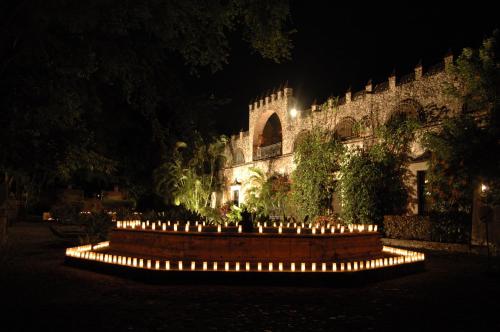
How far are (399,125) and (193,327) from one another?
13.9 metres

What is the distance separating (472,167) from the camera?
1142cm

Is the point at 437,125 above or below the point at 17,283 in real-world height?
above

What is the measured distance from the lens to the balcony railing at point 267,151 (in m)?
26.2

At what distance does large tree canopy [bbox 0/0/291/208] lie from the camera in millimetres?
8328

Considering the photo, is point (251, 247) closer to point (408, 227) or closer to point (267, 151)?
point (408, 227)

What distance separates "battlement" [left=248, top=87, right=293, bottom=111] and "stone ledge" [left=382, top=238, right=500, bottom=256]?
11744mm

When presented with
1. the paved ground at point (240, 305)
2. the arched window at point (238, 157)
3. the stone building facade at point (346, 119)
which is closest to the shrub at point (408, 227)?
the stone building facade at point (346, 119)

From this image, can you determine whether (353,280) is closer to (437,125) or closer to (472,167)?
(472,167)

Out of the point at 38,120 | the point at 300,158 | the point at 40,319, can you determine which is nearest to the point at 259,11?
the point at 38,120

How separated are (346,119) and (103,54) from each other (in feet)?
43.0

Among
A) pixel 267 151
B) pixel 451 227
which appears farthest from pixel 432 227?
pixel 267 151

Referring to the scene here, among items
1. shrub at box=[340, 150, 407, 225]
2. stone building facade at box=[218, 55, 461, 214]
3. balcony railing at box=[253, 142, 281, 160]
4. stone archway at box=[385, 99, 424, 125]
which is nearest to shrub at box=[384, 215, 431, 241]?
shrub at box=[340, 150, 407, 225]

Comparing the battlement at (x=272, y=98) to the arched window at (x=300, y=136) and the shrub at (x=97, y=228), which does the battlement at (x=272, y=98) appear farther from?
the shrub at (x=97, y=228)

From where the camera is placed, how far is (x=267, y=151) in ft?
89.7
